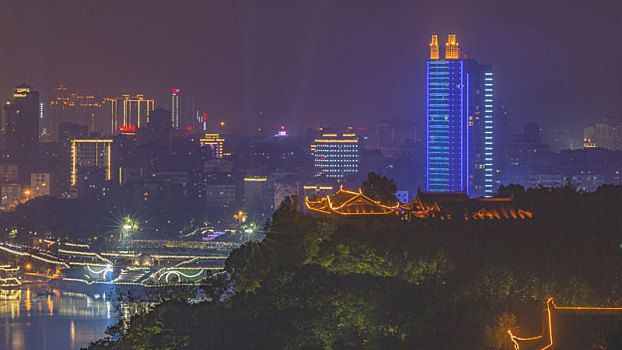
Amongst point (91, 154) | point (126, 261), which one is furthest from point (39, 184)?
point (126, 261)

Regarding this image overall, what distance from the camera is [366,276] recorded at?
7762mm

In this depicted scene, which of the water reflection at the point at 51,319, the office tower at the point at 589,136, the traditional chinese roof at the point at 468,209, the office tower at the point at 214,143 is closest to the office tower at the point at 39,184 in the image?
the office tower at the point at 214,143

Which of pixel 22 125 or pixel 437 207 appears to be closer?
pixel 437 207

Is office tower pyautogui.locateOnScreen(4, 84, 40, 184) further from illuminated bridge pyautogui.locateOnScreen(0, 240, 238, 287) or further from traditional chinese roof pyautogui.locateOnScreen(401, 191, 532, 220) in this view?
traditional chinese roof pyautogui.locateOnScreen(401, 191, 532, 220)

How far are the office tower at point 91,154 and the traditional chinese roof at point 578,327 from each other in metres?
28.8

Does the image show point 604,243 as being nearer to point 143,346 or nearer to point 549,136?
point 143,346

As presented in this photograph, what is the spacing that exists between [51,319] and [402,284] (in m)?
8.89

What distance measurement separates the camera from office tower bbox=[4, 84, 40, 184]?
110ft

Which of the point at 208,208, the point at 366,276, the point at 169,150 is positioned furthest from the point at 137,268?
the point at 169,150

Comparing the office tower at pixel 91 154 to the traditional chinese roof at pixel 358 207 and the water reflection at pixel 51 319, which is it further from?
the traditional chinese roof at pixel 358 207

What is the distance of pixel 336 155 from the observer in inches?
1375

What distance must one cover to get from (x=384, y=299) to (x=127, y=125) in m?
35.6

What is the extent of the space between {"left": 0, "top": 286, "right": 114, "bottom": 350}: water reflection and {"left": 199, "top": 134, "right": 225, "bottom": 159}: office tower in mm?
21557

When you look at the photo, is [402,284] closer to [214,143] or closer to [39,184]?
[39,184]
